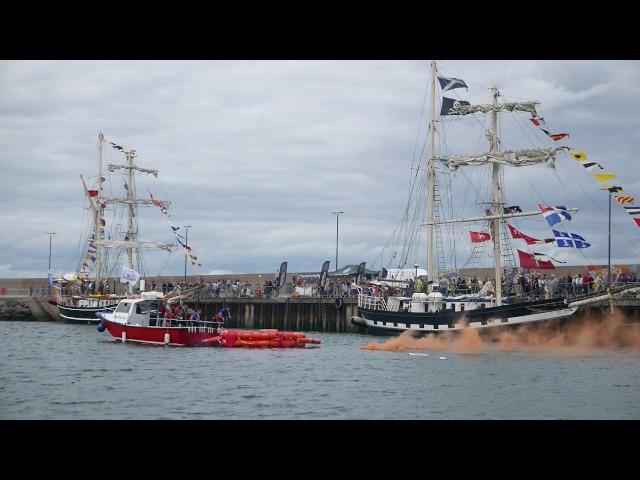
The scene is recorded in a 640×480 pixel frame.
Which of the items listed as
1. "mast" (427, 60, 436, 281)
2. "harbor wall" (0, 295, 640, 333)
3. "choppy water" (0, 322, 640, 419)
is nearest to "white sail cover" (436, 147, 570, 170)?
"mast" (427, 60, 436, 281)

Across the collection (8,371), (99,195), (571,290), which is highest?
(99,195)

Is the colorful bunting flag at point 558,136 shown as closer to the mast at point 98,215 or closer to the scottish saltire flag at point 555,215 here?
the scottish saltire flag at point 555,215

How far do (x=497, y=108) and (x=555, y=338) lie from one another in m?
17.2

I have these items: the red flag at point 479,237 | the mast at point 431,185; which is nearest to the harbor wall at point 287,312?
the mast at point 431,185

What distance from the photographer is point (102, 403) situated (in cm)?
2895

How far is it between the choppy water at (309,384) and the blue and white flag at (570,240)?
22.4ft

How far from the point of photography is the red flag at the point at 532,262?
5288cm

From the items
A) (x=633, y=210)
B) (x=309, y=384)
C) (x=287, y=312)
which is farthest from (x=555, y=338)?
(x=287, y=312)

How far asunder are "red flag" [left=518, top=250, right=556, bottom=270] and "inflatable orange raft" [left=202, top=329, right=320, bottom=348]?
589 inches

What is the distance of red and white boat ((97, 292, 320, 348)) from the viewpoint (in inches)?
1999

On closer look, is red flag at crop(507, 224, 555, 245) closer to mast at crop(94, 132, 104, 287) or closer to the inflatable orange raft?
the inflatable orange raft
